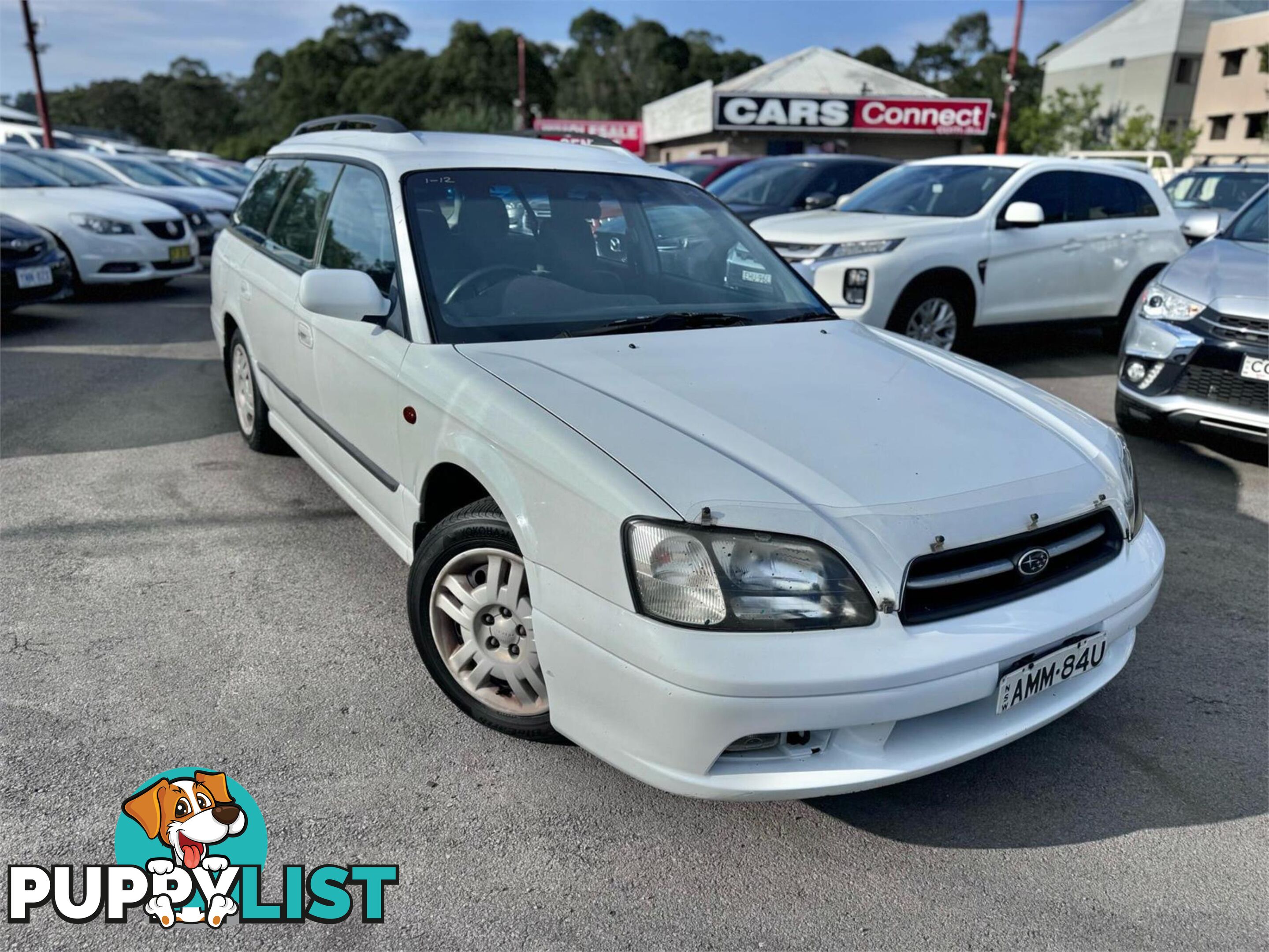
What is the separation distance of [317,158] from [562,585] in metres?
2.84

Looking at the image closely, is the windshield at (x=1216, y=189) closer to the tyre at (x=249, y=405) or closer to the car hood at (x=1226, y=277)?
the car hood at (x=1226, y=277)

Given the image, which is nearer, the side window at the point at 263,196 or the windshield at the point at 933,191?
the side window at the point at 263,196

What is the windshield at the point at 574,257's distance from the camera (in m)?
3.10

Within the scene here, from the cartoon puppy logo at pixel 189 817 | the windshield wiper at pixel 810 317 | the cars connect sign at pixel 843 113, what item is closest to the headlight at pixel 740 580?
the cartoon puppy logo at pixel 189 817

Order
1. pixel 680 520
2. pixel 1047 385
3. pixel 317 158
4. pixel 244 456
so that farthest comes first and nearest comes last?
pixel 1047 385 < pixel 244 456 < pixel 317 158 < pixel 680 520

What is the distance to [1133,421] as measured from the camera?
5520mm

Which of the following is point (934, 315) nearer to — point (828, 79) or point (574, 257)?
point (574, 257)

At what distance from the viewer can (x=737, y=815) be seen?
2.49 meters

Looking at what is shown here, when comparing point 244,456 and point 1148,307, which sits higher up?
point 1148,307

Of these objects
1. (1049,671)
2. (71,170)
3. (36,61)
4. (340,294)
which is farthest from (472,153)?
(36,61)

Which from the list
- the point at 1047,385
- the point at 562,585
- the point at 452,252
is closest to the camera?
the point at 562,585

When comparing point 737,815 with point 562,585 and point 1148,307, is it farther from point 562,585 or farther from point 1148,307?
point 1148,307

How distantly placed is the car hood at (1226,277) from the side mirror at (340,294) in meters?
4.38

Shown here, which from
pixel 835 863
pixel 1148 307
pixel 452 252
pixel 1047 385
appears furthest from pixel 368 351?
pixel 1047 385
